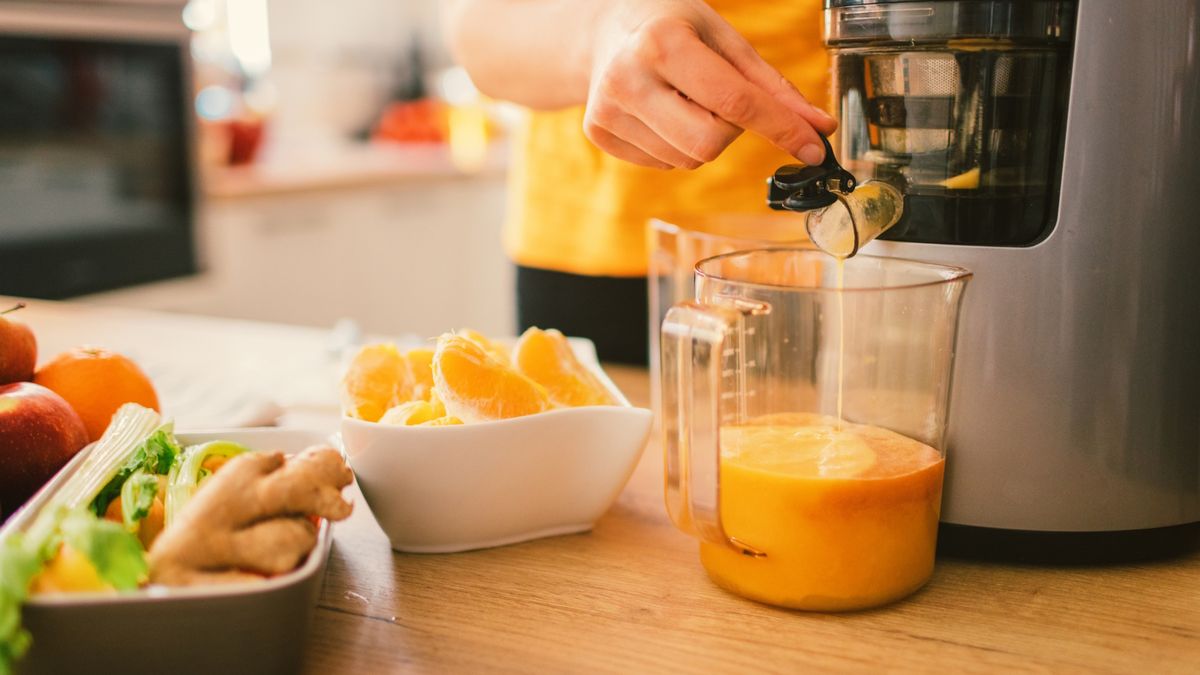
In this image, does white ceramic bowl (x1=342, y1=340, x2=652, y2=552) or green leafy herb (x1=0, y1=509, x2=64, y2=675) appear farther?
white ceramic bowl (x1=342, y1=340, x2=652, y2=552)

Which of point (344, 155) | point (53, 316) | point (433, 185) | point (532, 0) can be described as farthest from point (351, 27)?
point (532, 0)

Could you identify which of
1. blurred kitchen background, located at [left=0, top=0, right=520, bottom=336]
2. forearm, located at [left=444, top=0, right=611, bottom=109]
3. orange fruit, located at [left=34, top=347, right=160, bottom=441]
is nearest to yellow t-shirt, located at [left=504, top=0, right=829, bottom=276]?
forearm, located at [left=444, top=0, right=611, bottom=109]

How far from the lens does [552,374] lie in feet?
2.44

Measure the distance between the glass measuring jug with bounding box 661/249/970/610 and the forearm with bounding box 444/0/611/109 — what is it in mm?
288

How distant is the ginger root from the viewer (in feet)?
1.72

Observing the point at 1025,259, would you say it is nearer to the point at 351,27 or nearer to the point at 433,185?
the point at 433,185

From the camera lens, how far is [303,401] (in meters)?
1.05

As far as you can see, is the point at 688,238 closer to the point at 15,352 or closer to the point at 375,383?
the point at 375,383

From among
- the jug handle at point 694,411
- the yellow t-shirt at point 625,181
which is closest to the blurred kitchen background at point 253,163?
the yellow t-shirt at point 625,181

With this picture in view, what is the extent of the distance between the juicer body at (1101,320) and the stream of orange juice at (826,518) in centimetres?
7

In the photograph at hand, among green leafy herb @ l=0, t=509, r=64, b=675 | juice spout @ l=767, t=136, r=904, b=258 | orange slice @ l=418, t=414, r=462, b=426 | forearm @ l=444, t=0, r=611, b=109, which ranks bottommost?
green leafy herb @ l=0, t=509, r=64, b=675

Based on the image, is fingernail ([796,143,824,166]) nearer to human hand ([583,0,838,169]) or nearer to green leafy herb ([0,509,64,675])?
human hand ([583,0,838,169])

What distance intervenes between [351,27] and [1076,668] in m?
3.77

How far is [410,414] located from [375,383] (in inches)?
2.2
